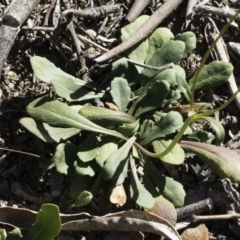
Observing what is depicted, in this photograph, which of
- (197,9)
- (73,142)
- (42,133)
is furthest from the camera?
(197,9)

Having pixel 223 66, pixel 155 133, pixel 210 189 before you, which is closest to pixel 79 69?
pixel 155 133

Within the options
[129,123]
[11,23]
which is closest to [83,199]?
[129,123]

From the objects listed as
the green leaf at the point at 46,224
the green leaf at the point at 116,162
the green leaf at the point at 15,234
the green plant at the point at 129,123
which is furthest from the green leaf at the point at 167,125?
the green leaf at the point at 15,234

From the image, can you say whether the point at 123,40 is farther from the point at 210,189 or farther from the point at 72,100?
the point at 210,189

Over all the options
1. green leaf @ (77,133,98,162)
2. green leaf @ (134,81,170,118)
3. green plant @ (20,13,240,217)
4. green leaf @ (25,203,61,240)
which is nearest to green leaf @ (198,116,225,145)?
green plant @ (20,13,240,217)

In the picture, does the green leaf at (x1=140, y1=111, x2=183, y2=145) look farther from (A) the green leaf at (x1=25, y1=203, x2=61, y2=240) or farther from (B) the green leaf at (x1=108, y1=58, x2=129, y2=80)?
(A) the green leaf at (x1=25, y1=203, x2=61, y2=240)

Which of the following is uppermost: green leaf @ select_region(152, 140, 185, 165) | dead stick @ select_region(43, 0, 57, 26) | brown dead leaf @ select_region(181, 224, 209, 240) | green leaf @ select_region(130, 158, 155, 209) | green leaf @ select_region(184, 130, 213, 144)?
dead stick @ select_region(43, 0, 57, 26)
